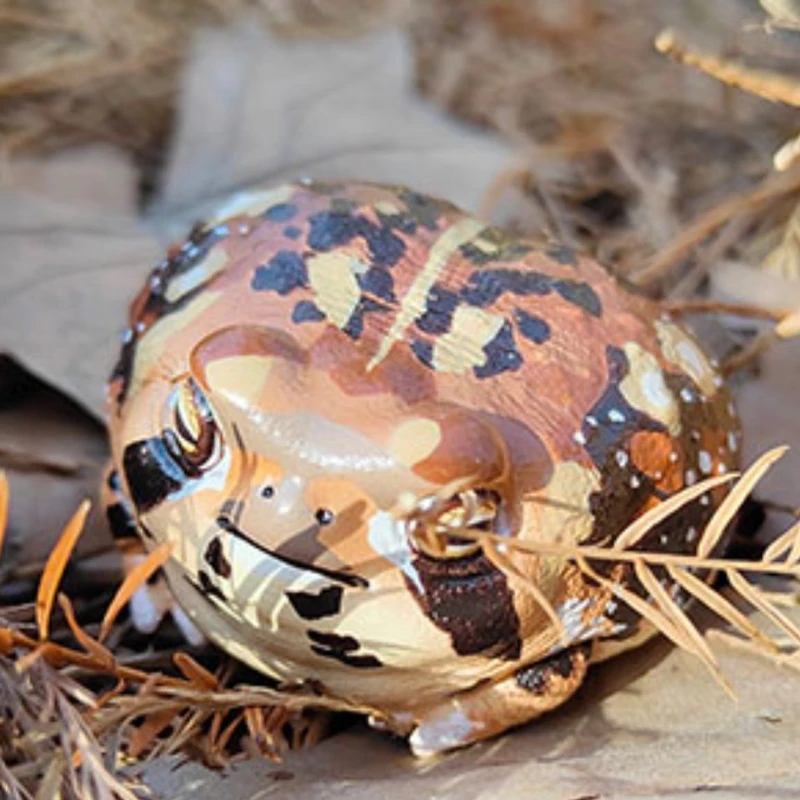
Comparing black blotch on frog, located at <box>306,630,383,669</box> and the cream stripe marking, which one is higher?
the cream stripe marking

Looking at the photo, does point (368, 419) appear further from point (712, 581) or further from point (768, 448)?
point (768, 448)

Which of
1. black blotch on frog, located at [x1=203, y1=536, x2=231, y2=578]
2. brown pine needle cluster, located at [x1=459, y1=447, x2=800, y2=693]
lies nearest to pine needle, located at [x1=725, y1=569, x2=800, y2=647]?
brown pine needle cluster, located at [x1=459, y1=447, x2=800, y2=693]

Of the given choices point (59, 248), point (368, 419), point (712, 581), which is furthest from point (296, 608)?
point (59, 248)

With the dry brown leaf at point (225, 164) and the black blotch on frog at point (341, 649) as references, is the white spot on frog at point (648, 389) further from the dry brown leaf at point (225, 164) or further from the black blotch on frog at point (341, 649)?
the dry brown leaf at point (225, 164)

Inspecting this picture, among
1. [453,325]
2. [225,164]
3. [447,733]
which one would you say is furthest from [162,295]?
[225,164]

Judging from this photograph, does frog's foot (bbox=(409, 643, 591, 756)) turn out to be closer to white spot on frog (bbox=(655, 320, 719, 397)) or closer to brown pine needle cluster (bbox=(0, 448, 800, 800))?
brown pine needle cluster (bbox=(0, 448, 800, 800))

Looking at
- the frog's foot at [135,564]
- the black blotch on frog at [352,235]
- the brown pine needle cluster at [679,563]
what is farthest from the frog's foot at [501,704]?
the black blotch on frog at [352,235]
